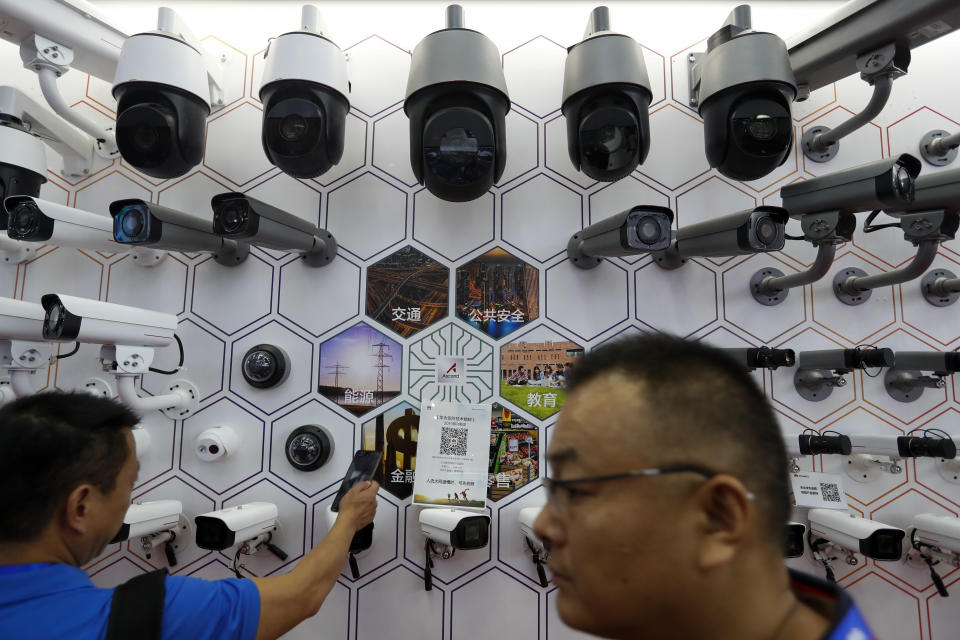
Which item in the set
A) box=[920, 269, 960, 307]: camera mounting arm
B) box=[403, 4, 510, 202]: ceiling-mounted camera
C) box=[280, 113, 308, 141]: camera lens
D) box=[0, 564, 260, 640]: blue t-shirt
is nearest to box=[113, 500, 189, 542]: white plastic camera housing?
box=[0, 564, 260, 640]: blue t-shirt

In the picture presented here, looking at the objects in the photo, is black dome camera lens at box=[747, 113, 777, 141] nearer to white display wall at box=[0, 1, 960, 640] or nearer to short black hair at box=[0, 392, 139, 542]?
white display wall at box=[0, 1, 960, 640]

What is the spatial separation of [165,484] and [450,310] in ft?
2.68

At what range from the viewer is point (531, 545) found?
120 centimetres

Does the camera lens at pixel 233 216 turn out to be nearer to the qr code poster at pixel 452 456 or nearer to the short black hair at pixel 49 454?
the short black hair at pixel 49 454

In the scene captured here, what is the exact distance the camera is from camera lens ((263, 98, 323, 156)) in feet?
3.59

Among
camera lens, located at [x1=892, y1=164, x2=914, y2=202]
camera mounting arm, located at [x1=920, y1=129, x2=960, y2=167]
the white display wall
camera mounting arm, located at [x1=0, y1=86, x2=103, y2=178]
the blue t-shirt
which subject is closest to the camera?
the blue t-shirt

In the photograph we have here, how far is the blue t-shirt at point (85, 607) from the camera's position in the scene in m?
0.65

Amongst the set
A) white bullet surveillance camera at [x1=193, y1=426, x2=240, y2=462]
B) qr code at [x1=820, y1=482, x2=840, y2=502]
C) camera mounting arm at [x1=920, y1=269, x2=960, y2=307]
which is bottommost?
qr code at [x1=820, y1=482, x2=840, y2=502]

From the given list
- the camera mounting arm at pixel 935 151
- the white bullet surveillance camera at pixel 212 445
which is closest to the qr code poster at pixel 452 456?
the white bullet surveillance camera at pixel 212 445

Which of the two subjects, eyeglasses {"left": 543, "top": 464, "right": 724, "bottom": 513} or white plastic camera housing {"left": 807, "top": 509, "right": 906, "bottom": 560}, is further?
white plastic camera housing {"left": 807, "top": 509, "right": 906, "bottom": 560}

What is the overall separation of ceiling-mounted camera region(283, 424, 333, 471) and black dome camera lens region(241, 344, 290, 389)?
0.14 meters

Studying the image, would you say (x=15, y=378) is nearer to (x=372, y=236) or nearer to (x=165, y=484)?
(x=165, y=484)

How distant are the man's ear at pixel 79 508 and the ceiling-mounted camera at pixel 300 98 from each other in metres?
0.71

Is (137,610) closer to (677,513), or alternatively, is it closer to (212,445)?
(212,445)
